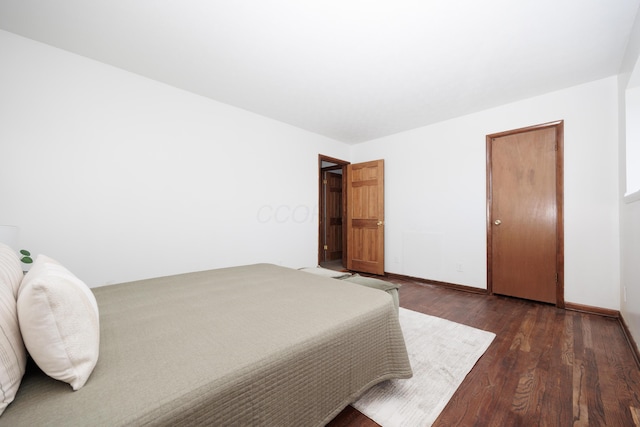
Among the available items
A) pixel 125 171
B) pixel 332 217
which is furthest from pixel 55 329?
pixel 332 217

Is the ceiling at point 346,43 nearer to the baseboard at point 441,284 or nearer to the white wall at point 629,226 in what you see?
the white wall at point 629,226

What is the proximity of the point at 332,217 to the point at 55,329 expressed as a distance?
5.40m

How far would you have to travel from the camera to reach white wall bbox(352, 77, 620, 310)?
2590mm

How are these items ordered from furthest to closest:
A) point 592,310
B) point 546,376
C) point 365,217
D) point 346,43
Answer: point 365,217
point 592,310
point 346,43
point 546,376

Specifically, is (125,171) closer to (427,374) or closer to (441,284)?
(427,374)

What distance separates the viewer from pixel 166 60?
2.32m

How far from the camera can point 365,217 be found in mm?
4621

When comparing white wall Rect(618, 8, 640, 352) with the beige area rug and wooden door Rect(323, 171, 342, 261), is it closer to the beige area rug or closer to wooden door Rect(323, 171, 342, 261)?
the beige area rug

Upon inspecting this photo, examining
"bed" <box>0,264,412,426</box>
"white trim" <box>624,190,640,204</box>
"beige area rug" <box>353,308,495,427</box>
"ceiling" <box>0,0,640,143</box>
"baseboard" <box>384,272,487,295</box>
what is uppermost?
"ceiling" <box>0,0,640,143</box>

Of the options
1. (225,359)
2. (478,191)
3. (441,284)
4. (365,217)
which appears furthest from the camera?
(365,217)

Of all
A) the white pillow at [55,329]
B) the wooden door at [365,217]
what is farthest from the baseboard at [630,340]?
the white pillow at [55,329]

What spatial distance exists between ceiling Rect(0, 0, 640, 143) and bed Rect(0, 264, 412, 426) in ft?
6.38

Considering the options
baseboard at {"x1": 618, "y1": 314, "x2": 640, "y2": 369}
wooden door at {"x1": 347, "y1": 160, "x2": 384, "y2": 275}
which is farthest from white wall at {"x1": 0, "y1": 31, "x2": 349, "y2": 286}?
baseboard at {"x1": 618, "y1": 314, "x2": 640, "y2": 369}

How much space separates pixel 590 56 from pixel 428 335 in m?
2.89
